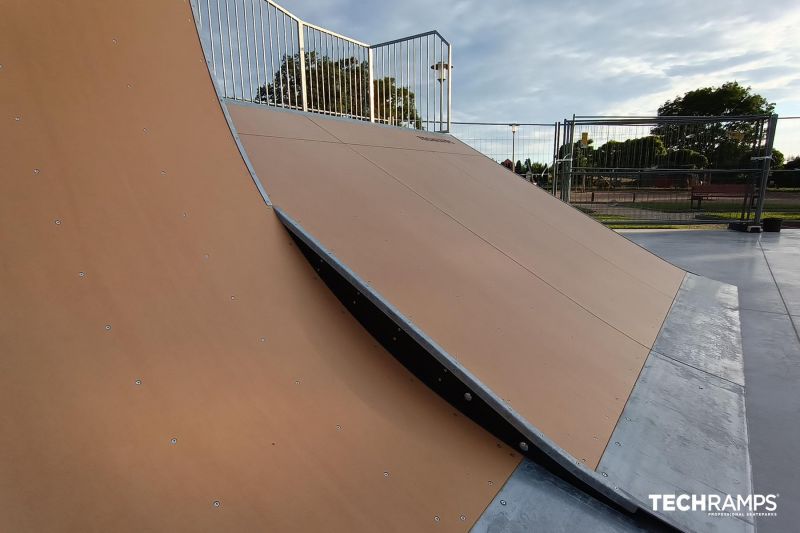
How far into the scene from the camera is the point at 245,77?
15.2ft

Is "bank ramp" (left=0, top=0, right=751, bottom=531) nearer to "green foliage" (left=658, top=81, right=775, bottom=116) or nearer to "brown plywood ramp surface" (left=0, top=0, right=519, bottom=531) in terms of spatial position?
"brown plywood ramp surface" (left=0, top=0, right=519, bottom=531)

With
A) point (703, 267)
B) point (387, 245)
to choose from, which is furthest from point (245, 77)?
point (703, 267)

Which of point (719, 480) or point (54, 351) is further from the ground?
point (54, 351)

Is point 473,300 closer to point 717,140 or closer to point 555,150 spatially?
point 555,150

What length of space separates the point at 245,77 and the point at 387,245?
3437 mm

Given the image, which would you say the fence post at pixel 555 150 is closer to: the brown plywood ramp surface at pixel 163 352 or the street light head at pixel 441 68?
the street light head at pixel 441 68

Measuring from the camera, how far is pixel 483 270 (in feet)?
8.71

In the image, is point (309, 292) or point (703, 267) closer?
point (309, 292)

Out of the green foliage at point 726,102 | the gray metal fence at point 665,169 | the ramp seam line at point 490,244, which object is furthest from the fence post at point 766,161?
the green foliage at point 726,102

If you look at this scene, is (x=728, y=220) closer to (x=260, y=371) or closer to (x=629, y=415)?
(x=629, y=415)

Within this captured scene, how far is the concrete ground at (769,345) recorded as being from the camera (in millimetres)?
1892

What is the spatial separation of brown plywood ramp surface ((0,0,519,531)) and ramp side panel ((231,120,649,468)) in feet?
0.85

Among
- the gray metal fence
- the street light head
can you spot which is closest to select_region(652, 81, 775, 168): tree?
the gray metal fence

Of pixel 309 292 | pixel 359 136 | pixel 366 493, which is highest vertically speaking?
pixel 359 136
